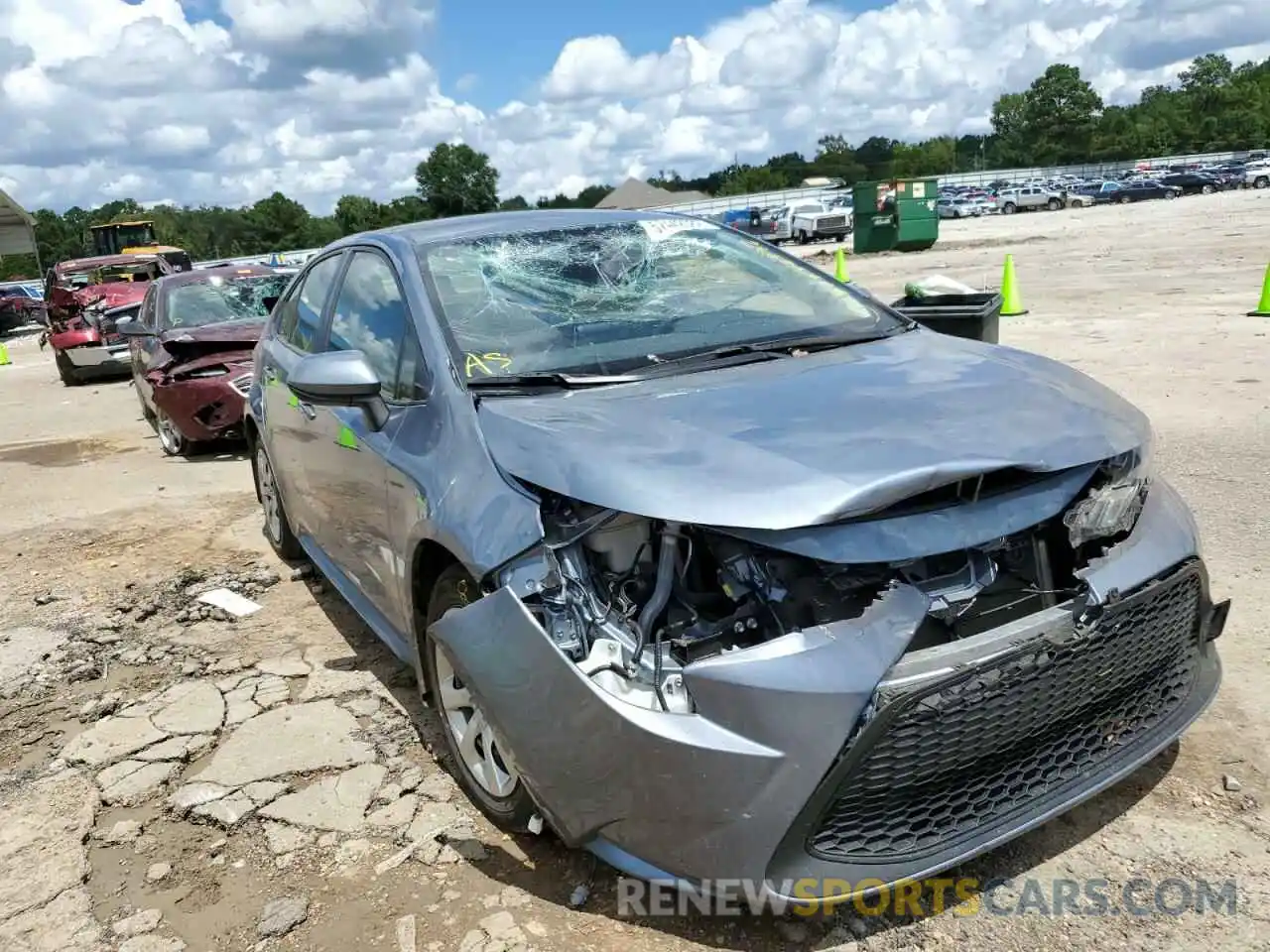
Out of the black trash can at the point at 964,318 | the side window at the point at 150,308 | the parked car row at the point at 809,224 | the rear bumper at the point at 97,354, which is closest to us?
the black trash can at the point at 964,318

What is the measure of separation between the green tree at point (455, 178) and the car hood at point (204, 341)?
87.6 m

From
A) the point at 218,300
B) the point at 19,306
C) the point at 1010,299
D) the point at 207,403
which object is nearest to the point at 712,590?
the point at 207,403

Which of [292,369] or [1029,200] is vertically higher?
[292,369]

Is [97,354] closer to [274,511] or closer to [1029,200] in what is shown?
[274,511]

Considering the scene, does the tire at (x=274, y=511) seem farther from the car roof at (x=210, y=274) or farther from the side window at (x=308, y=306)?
the car roof at (x=210, y=274)

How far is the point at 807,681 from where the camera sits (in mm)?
2037

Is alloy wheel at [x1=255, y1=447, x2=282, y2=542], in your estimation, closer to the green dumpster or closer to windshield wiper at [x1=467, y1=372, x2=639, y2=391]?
windshield wiper at [x1=467, y1=372, x2=639, y2=391]

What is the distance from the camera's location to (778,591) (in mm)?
2273

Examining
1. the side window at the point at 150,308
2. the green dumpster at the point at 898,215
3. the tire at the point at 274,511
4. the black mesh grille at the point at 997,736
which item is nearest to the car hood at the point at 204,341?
the side window at the point at 150,308

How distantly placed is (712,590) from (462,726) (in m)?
1.03

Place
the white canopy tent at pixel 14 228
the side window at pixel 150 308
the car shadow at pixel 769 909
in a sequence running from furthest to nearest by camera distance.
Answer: the white canopy tent at pixel 14 228
the side window at pixel 150 308
the car shadow at pixel 769 909

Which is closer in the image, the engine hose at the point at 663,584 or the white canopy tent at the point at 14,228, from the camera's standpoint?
the engine hose at the point at 663,584

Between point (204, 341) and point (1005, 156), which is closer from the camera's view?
point (204, 341)

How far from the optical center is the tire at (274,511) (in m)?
5.25
